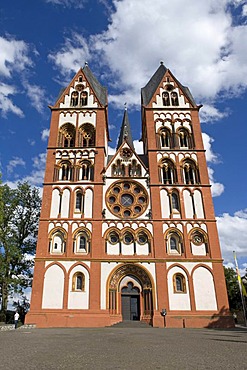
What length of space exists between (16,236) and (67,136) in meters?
12.0

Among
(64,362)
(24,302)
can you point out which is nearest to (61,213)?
(24,302)

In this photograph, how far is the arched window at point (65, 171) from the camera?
30281mm

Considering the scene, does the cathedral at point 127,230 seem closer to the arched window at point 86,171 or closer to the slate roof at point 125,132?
the arched window at point 86,171

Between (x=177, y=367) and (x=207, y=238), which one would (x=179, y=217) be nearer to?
(x=207, y=238)

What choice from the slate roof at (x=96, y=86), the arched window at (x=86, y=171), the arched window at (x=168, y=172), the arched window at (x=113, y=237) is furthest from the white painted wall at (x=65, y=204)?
the slate roof at (x=96, y=86)

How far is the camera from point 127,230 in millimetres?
27000

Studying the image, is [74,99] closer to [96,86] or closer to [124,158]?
[96,86]

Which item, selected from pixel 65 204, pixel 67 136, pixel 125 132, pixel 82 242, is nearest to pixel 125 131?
pixel 125 132

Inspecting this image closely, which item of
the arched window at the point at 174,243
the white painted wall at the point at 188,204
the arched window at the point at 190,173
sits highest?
the arched window at the point at 190,173

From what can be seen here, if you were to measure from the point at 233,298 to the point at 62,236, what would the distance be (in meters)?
28.6

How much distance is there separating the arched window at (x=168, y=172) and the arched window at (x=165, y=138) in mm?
2149

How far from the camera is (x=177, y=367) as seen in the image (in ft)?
22.1

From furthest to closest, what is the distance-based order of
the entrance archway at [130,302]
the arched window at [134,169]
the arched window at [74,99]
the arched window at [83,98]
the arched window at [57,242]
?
the arched window at [83,98]
the arched window at [74,99]
the arched window at [134,169]
the arched window at [57,242]
the entrance archway at [130,302]

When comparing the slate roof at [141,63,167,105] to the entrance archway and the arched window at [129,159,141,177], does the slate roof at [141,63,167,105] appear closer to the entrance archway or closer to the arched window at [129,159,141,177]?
the arched window at [129,159,141,177]
